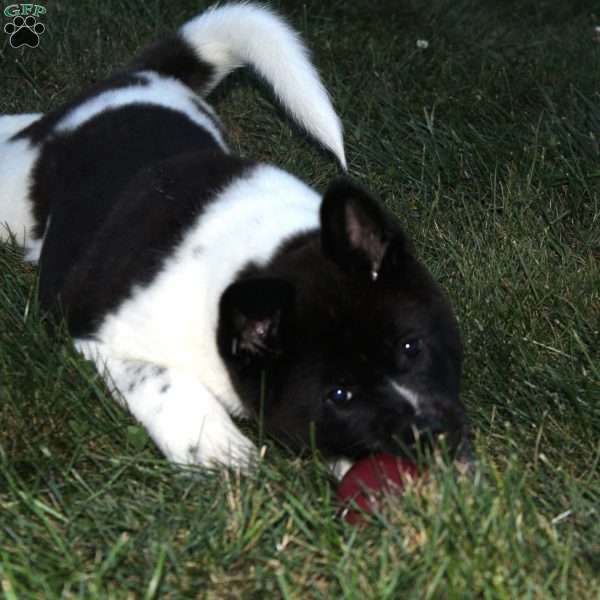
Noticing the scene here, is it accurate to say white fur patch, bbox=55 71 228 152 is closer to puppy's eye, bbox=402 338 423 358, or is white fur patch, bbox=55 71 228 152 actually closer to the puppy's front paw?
the puppy's front paw

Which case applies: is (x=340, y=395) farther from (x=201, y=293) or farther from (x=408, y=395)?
(x=201, y=293)

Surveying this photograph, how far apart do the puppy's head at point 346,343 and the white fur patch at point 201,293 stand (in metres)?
0.15

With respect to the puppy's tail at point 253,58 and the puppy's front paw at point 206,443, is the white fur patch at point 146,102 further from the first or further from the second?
the puppy's front paw at point 206,443

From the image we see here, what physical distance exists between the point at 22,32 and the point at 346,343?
3.79m

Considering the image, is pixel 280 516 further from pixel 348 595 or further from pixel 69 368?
pixel 69 368

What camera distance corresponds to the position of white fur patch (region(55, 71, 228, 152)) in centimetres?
470

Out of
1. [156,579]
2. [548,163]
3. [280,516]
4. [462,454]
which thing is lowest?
[548,163]

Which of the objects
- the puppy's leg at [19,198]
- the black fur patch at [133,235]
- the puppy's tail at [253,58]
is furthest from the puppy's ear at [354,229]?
the puppy's leg at [19,198]

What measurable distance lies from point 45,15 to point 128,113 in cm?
223

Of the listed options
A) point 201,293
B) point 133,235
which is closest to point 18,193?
point 133,235

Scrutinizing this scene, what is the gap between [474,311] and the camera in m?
4.15

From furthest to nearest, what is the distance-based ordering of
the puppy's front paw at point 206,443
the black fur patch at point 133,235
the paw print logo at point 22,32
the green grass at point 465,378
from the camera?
the paw print logo at point 22,32
the black fur patch at point 133,235
the puppy's front paw at point 206,443
the green grass at point 465,378

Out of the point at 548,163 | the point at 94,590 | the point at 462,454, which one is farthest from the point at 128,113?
the point at 94,590

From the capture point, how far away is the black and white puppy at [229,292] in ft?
10.3
